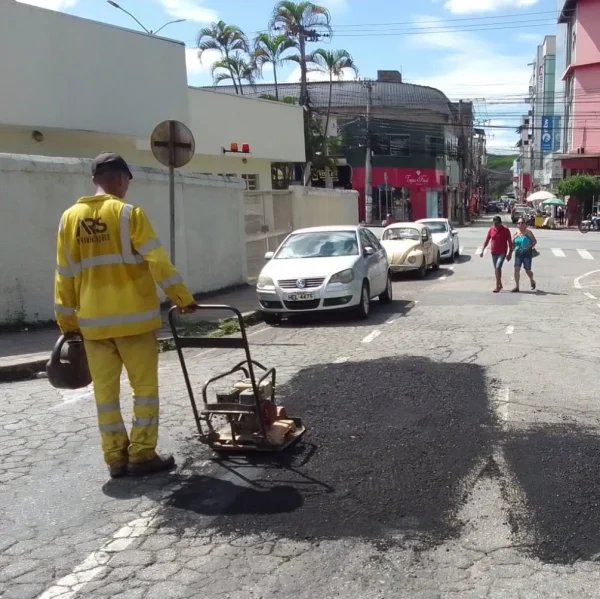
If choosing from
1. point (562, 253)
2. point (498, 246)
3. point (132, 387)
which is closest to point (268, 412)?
point (132, 387)

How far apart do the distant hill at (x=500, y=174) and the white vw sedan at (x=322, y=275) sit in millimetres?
169732

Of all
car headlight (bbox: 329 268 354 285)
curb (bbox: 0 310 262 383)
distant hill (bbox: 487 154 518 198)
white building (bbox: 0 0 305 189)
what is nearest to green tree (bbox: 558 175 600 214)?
white building (bbox: 0 0 305 189)

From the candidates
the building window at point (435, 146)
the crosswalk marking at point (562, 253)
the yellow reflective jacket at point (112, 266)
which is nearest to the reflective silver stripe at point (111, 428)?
the yellow reflective jacket at point (112, 266)

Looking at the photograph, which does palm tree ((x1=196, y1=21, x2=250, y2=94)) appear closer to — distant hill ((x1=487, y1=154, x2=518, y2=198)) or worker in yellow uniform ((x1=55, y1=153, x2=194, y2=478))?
worker in yellow uniform ((x1=55, y1=153, x2=194, y2=478))

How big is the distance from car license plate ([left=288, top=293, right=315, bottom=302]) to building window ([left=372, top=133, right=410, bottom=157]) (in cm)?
4618

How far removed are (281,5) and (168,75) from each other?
2017 centimetres

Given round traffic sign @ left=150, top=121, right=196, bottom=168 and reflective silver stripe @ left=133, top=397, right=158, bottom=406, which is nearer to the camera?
reflective silver stripe @ left=133, top=397, right=158, bottom=406

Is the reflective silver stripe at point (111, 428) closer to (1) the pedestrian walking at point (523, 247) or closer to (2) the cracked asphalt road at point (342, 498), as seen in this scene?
(2) the cracked asphalt road at point (342, 498)

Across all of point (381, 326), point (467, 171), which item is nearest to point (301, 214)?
point (381, 326)

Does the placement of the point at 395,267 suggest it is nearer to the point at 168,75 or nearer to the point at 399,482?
the point at 168,75

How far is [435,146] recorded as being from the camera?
58.7 m

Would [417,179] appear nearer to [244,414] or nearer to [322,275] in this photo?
[322,275]

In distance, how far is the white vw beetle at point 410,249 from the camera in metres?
19.0

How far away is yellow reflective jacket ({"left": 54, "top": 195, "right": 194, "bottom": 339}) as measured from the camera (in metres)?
4.72
